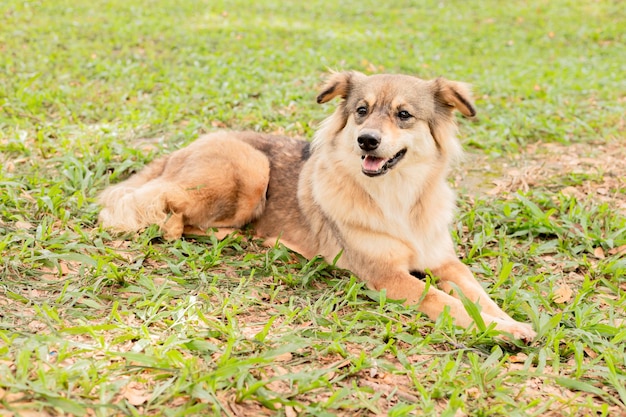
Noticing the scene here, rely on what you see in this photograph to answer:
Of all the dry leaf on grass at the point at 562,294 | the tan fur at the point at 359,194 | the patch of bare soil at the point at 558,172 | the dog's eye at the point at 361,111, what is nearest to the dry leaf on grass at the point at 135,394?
the tan fur at the point at 359,194

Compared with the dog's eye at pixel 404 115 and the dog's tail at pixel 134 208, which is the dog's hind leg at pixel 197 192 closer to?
the dog's tail at pixel 134 208

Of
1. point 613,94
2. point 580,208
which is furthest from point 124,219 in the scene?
point 613,94

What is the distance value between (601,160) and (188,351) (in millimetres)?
5361

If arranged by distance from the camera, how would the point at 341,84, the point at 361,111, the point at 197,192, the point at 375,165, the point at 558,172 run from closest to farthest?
the point at 375,165 → the point at 361,111 → the point at 341,84 → the point at 197,192 → the point at 558,172

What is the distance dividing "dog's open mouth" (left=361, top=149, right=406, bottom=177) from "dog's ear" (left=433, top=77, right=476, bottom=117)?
0.62 m

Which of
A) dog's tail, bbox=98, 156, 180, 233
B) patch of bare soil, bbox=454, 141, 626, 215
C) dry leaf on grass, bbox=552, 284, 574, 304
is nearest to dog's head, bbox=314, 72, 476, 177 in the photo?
dry leaf on grass, bbox=552, 284, 574, 304

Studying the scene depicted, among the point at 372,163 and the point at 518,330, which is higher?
the point at 372,163

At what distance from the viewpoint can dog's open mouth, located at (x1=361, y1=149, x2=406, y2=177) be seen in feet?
12.9

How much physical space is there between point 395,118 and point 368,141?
374 mm

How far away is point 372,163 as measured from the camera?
3971 millimetres

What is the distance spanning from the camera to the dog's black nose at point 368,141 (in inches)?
150

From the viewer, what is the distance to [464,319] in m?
3.57

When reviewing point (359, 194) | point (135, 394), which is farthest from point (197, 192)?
point (135, 394)

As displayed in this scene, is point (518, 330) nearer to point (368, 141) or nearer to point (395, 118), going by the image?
point (368, 141)
